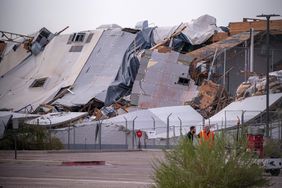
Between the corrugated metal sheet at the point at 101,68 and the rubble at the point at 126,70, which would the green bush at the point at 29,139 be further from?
the corrugated metal sheet at the point at 101,68

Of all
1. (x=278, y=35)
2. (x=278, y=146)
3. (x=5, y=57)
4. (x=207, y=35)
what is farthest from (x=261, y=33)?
(x=278, y=146)

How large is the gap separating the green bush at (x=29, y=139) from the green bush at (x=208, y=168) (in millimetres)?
32654

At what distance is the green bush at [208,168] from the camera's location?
12180 mm

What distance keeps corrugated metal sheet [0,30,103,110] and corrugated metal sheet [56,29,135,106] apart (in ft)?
2.82

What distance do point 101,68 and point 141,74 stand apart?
8338 mm

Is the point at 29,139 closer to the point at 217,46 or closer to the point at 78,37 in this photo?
the point at 217,46

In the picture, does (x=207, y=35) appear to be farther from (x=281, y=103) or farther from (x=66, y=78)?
(x=281, y=103)

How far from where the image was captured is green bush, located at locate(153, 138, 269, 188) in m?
12.2

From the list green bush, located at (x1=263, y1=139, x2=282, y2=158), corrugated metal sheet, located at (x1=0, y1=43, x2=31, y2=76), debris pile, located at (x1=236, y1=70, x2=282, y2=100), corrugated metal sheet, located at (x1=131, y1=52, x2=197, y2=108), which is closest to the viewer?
green bush, located at (x1=263, y1=139, x2=282, y2=158)

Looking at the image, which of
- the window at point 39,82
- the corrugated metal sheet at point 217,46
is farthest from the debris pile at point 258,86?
the window at point 39,82

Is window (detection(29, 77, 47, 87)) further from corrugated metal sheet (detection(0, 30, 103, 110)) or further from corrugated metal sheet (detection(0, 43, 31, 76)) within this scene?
corrugated metal sheet (detection(0, 43, 31, 76))

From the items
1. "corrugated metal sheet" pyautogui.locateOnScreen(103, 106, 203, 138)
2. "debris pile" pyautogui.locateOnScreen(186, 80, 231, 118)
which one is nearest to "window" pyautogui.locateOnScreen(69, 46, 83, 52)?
"debris pile" pyautogui.locateOnScreen(186, 80, 231, 118)

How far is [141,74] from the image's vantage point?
63.4 meters

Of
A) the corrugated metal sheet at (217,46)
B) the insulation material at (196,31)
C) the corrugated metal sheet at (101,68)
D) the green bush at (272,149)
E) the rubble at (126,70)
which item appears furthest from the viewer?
the insulation material at (196,31)
